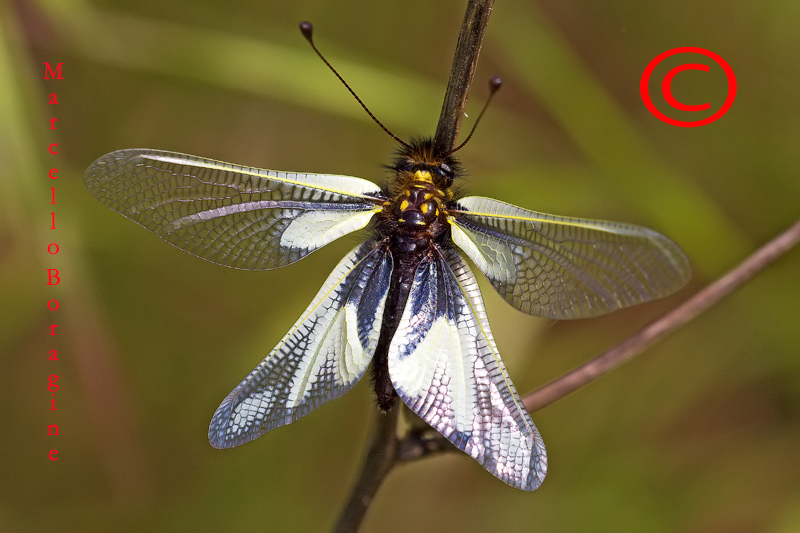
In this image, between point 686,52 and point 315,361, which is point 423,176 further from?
point 686,52

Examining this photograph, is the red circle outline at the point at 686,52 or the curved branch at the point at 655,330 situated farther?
the red circle outline at the point at 686,52

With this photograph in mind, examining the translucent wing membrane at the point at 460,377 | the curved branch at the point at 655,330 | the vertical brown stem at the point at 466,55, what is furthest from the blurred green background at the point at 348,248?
the vertical brown stem at the point at 466,55

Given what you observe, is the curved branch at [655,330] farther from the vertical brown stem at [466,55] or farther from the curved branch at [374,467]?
the vertical brown stem at [466,55]

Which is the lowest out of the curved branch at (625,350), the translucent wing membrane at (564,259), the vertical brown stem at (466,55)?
the curved branch at (625,350)

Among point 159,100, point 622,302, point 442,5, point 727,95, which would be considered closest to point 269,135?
point 159,100

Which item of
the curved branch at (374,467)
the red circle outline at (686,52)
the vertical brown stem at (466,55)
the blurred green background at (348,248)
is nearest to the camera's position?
the vertical brown stem at (466,55)

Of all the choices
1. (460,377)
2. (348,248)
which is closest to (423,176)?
(460,377)
